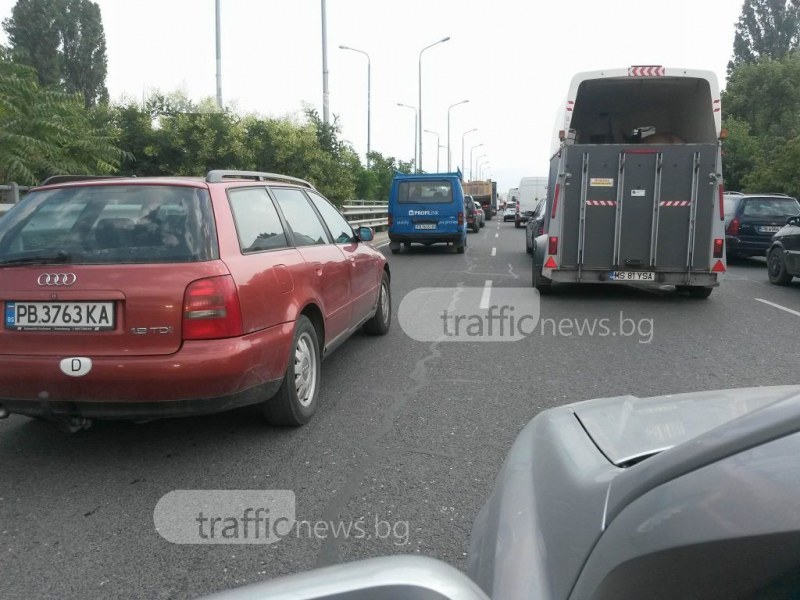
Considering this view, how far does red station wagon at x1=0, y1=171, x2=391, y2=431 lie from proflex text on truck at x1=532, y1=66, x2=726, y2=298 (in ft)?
20.6

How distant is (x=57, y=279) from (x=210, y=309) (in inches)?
32.8

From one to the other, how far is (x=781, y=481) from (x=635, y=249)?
920 centimetres

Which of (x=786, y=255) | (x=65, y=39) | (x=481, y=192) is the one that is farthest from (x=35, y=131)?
(x=65, y=39)

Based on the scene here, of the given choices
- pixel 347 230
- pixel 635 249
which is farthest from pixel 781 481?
pixel 635 249

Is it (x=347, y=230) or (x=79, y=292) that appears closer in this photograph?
(x=79, y=292)

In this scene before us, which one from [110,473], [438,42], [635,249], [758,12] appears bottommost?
[110,473]

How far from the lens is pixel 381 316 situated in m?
7.61

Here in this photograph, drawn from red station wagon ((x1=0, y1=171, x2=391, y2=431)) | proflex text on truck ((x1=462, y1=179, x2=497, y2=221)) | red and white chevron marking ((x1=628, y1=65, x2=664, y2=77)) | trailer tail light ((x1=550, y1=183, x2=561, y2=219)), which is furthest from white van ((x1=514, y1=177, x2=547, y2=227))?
red station wagon ((x1=0, y1=171, x2=391, y2=431))

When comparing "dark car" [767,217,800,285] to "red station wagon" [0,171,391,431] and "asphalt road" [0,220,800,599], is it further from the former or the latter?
"red station wagon" [0,171,391,431]

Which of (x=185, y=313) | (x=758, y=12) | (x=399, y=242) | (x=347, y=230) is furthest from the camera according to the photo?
(x=758, y=12)

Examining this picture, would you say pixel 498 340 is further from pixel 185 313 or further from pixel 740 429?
pixel 740 429

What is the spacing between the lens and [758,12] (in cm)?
6353

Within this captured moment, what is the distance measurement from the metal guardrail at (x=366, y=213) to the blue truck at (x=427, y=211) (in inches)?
147

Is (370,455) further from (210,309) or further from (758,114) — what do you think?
(758,114)
